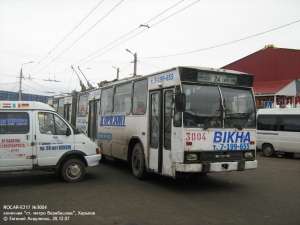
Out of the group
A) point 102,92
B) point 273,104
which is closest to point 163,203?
point 102,92

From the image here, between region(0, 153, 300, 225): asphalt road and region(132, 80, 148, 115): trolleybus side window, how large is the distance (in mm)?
2116

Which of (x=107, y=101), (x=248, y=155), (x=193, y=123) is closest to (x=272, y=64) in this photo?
(x=107, y=101)

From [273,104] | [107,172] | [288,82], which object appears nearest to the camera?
[107,172]

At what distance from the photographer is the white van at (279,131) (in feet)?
49.8

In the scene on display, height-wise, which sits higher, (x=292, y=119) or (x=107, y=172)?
(x=292, y=119)

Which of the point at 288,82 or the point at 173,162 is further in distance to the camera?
→ the point at 288,82

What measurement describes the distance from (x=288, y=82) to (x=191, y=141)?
2103 centimetres

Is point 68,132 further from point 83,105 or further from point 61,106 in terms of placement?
point 61,106

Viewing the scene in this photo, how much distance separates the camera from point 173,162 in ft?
24.0

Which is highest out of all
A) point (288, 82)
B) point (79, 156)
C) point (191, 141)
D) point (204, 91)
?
point (288, 82)

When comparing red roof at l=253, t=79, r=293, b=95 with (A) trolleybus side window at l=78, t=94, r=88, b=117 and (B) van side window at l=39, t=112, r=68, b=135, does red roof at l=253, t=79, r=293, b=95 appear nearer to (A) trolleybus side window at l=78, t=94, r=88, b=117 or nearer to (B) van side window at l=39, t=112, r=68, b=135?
(A) trolleybus side window at l=78, t=94, r=88, b=117

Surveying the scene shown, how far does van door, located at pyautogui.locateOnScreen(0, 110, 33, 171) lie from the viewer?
25.5ft

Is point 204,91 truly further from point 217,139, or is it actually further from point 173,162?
point 173,162

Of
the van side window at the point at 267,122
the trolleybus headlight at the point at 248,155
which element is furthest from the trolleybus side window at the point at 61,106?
the trolleybus headlight at the point at 248,155
